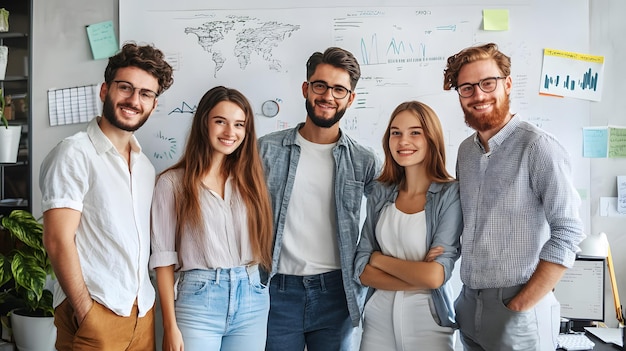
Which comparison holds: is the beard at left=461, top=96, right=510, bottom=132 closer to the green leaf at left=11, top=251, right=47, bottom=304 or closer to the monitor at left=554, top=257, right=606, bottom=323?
the monitor at left=554, top=257, right=606, bottom=323

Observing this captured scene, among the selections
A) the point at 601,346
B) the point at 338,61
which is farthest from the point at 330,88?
the point at 601,346

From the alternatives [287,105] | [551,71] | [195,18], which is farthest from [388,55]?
[195,18]

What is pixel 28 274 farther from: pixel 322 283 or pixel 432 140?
pixel 432 140

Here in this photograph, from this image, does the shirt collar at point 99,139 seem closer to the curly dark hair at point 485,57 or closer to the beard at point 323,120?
the beard at point 323,120

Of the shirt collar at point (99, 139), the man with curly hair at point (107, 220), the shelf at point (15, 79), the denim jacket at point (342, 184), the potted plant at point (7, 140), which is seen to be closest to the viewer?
the man with curly hair at point (107, 220)

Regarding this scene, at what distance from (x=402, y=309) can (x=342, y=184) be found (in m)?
0.54

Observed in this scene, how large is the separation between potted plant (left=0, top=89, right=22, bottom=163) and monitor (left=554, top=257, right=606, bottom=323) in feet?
9.25

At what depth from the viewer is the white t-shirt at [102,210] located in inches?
66.5

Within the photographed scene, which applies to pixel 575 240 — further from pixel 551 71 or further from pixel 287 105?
pixel 287 105

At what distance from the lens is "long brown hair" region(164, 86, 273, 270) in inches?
73.1

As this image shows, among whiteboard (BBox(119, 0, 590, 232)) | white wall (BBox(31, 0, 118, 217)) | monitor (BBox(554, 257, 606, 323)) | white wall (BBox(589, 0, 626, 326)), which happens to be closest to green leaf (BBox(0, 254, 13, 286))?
white wall (BBox(31, 0, 118, 217))

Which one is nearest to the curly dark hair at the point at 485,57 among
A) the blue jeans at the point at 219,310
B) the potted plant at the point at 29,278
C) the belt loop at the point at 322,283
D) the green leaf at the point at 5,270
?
the belt loop at the point at 322,283

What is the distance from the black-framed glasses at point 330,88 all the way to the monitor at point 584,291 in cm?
134

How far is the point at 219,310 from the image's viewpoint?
5.96 ft
